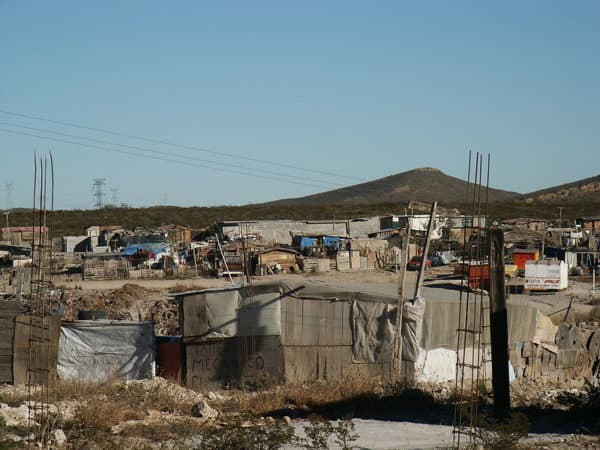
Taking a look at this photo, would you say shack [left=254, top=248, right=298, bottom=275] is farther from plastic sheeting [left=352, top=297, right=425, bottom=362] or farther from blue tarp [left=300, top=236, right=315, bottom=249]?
plastic sheeting [left=352, top=297, right=425, bottom=362]

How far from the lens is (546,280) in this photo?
3105cm

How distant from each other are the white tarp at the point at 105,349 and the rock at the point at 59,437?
6.50 m

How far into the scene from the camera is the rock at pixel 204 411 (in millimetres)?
12703

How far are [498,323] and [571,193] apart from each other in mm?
100658

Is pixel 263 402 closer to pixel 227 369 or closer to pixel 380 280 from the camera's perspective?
pixel 227 369

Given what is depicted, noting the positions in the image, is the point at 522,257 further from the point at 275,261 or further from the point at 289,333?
the point at 289,333

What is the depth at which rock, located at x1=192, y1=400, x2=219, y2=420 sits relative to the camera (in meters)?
12.7

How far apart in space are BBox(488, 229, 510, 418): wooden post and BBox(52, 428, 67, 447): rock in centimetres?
567

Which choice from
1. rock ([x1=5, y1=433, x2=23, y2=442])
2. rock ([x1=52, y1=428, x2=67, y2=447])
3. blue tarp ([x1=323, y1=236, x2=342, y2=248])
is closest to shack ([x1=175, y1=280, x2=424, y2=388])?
rock ([x1=52, y1=428, x2=67, y2=447])

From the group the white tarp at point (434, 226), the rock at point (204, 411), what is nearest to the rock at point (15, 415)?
the rock at point (204, 411)

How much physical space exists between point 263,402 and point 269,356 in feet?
9.17

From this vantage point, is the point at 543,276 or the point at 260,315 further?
the point at 543,276

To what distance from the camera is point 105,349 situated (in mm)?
17359

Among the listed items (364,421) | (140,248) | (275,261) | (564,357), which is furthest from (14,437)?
(140,248)
